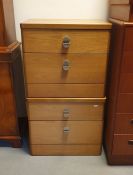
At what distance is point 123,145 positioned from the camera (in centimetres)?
133

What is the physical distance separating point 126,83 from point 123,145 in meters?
0.42

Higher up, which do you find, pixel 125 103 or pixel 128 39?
pixel 128 39

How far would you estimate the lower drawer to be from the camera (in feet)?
4.80

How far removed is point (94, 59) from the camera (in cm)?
123

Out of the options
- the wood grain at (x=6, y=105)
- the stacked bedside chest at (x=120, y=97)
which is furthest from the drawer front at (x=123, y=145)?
the wood grain at (x=6, y=105)

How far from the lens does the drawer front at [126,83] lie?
45.6 inches

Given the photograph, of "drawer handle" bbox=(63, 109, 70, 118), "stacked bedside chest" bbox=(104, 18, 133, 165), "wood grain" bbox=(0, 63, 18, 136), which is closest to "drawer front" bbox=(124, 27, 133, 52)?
"stacked bedside chest" bbox=(104, 18, 133, 165)

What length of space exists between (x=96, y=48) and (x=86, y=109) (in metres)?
0.40

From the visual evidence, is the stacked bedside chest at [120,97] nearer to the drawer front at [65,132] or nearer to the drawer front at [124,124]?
the drawer front at [124,124]

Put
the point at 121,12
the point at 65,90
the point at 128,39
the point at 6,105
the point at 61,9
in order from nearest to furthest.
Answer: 1. the point at 128,39
2. the point at 121,12
3. the point at 65,90
4. the point at 6,105
5. the point at 61,9

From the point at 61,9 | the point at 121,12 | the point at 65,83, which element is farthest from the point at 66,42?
the point at 61,9

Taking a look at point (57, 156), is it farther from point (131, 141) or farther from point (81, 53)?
point (81, 53)

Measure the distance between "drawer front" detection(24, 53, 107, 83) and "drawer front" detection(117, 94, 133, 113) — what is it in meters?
0.16

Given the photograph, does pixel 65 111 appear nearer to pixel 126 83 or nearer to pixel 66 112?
pixel 66 112
